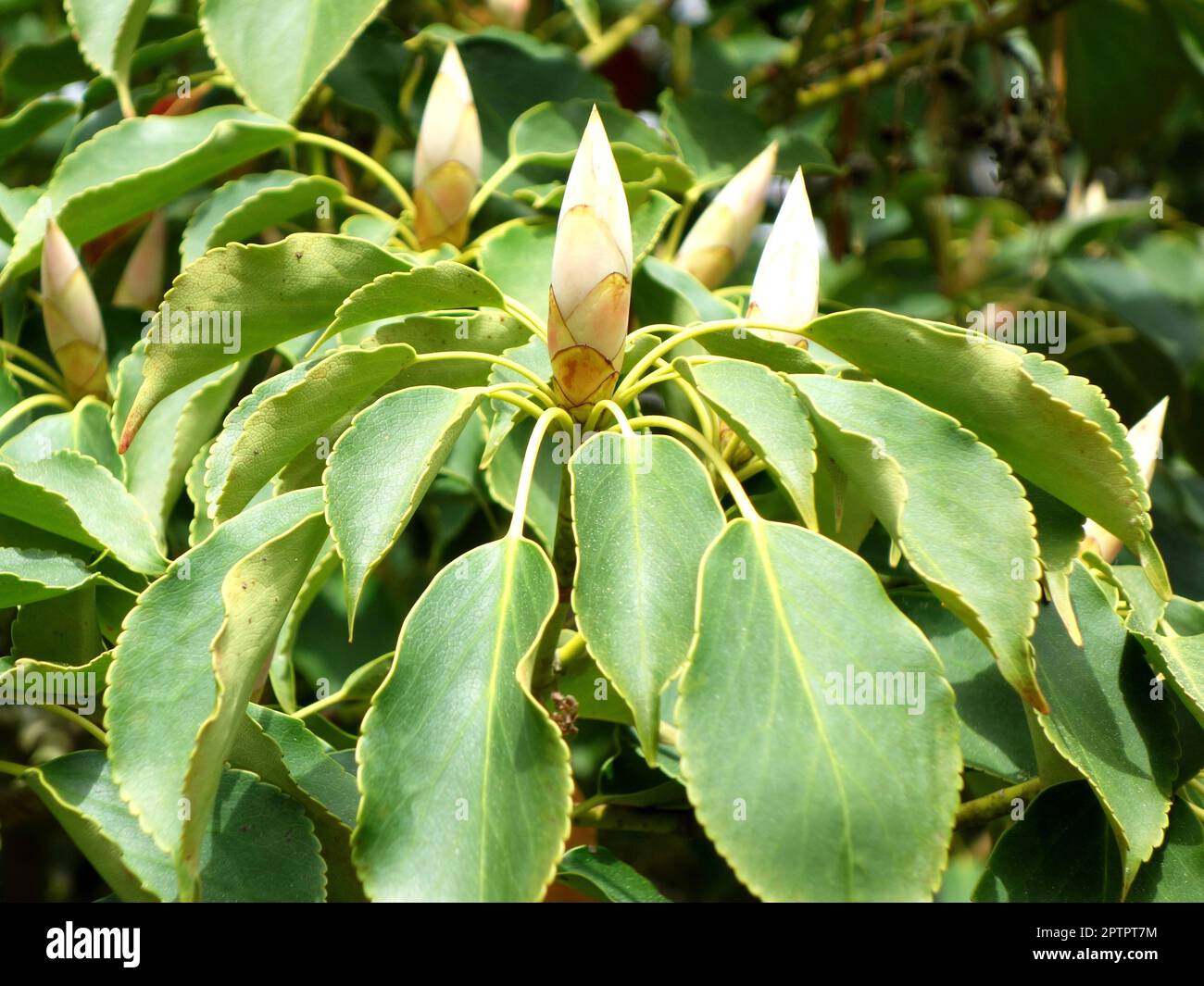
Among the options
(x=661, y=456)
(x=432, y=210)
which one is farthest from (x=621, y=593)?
(x=432, y=210)

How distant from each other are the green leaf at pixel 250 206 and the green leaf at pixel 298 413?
356 mm

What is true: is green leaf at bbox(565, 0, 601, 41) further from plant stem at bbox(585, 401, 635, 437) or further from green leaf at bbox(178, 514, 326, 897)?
green leaf at bbox(178, 514, 326, 897)

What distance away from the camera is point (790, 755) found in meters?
0.71

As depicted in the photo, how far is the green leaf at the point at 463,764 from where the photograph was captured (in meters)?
0.71

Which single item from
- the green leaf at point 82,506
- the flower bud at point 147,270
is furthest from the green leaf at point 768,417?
the flower bud at point 147,270

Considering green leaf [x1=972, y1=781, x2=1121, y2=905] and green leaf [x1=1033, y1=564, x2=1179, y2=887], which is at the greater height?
green leaf [x1=1033, y1=564, x2=1179, y2=887]

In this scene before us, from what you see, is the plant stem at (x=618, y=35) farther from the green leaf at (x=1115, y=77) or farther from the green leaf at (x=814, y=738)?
Result: the green leaf at (x=814, y=738)

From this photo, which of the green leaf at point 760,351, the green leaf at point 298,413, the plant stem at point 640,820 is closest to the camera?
the green leaf at point 298,413

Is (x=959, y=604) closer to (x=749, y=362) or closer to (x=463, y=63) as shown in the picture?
(x=749, y=362)

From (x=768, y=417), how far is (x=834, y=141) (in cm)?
158

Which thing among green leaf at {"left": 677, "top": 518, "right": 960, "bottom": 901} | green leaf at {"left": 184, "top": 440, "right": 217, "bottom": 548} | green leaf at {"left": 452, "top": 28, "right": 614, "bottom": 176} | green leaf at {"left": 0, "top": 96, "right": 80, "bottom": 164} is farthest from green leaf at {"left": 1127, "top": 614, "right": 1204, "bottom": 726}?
green leaf at {"left": 0, "top": 96, "right": 80, "bottom": 164}

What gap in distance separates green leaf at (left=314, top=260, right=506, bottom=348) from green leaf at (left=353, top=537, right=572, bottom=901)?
0.22 m

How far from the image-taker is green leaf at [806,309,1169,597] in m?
0.83

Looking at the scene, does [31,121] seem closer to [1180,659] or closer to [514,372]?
[514,372]
